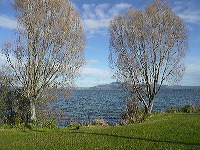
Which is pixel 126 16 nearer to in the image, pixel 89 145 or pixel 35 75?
pixel 35 75

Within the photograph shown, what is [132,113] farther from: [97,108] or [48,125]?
[97,108]

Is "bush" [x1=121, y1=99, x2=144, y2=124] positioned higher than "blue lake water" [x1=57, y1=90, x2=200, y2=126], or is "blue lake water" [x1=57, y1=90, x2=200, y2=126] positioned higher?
"bush" [x1=121, y1=99, x2=144, y2=124]

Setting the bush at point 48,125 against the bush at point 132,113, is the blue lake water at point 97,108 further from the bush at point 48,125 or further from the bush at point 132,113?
the bush at point 48,125

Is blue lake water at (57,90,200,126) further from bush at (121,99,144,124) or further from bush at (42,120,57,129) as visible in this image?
bush at (42,120,57,129)

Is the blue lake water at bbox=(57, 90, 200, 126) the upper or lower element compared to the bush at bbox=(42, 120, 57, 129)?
lower

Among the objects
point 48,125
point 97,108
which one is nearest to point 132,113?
point 48,125

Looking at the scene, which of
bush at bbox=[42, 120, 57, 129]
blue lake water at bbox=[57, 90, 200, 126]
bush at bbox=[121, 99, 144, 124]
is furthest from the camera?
blue lake water at bbox=[57, 90, 200, 126]

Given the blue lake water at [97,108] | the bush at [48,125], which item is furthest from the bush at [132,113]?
the bush at [48,125]

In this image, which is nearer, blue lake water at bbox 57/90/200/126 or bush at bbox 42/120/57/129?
bush at bbox 42/120/57/129

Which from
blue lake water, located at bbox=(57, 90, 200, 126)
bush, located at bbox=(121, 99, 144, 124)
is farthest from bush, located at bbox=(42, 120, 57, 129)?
bush, located at bbox=(121, 99, 144, 124)

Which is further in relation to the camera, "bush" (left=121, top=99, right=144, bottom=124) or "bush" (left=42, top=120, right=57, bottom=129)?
"bush" (left=121, top=99, right=144, bottom=124)

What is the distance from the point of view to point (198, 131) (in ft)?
48.7

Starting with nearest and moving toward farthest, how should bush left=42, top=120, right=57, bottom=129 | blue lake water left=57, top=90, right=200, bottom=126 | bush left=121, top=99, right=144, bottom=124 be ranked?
bush left=42, top=120, right=57, bottom=129 → bush left=121, top=99, right=144, bottom=124 → blue lake water left=57, top=90, right=200, bottom=126

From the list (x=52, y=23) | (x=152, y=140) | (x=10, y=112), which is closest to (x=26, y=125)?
(x=10, y=112)
